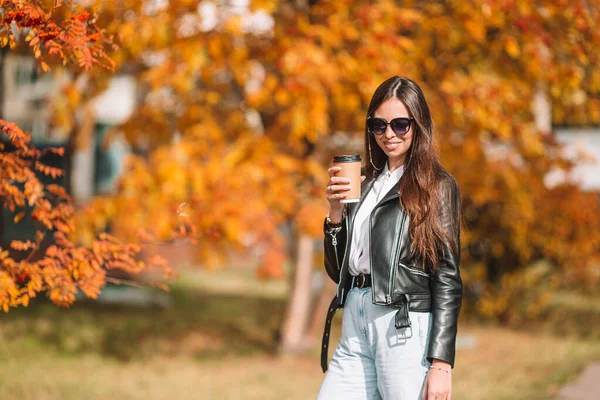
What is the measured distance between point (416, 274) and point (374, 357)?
0.38 meters

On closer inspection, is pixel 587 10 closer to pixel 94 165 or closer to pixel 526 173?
pixel 526 173

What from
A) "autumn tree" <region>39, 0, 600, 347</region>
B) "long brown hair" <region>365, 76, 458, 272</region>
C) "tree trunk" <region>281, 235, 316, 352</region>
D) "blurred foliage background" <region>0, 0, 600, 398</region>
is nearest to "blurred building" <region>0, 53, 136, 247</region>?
"blurred foliage background" <region>0, 0, 600, 398</region>

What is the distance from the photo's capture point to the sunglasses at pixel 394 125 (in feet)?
9.83

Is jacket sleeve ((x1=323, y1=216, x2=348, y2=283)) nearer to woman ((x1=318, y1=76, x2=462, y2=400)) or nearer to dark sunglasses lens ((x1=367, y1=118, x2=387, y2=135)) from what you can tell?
woman ((x1=318, y1=76, x2=462, y2=400))

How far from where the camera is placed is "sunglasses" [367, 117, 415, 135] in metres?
3.00

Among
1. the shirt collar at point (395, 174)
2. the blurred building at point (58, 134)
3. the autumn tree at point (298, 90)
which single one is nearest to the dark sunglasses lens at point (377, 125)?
the shirt collar at point (395, 174)

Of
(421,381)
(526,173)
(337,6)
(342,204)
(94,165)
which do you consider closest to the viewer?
(421,381)

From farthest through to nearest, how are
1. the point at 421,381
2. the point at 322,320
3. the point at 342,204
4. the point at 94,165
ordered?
the point at 94,165 → the point at 322,320 → the point at 342,204 → the point at 421,381

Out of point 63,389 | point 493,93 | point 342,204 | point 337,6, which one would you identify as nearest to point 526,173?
point 493,93

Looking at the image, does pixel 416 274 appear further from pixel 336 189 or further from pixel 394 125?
pixel 394 125

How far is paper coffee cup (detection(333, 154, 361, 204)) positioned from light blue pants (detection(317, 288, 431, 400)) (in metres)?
0.37

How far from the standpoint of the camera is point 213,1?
6.87 metres

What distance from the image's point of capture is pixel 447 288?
9.41 ft

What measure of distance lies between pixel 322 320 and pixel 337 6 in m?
4.36
